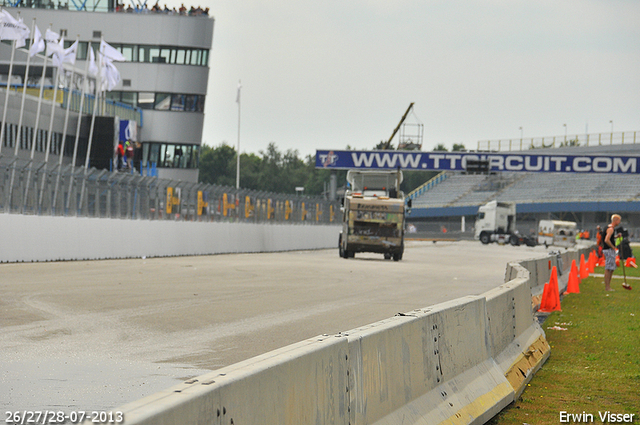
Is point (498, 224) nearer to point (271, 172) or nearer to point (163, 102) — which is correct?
point (163, 102)

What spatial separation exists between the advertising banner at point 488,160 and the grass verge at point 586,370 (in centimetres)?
4812

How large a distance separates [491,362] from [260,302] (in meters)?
7.88

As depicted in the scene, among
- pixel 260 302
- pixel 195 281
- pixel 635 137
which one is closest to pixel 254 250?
pixel 195 281

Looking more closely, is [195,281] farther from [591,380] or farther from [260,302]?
[591,380]

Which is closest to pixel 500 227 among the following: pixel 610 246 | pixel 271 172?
pixel 610 246

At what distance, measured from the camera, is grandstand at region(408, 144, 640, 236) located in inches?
3652

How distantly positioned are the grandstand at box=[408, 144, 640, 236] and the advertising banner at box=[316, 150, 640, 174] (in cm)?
2249

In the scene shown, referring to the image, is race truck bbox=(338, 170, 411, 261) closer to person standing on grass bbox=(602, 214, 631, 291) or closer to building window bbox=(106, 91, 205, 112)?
person standing on grass bbox=(602, 214, 631, 291)

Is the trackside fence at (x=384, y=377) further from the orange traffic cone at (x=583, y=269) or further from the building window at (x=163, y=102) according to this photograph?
the building window at (x=163, y=102)

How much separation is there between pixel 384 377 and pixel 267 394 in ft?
5.29

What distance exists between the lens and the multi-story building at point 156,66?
6988 cm

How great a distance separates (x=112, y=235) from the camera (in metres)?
28.4

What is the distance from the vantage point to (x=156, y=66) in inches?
2803

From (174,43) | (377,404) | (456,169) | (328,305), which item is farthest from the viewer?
(174,43)
